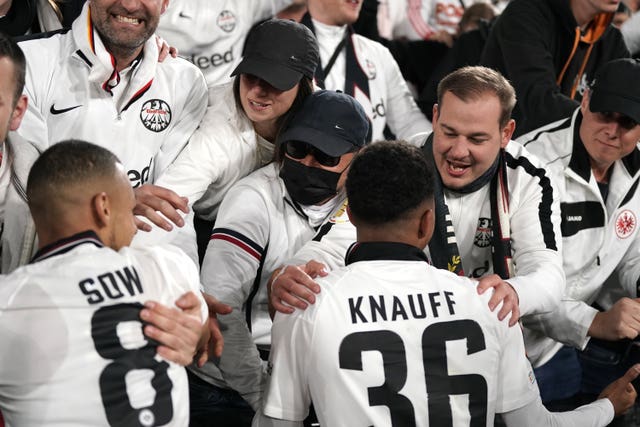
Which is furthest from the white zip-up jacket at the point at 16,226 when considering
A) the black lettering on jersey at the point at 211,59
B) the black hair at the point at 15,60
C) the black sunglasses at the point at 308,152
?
the black lettering on jersey at the point at 211,59

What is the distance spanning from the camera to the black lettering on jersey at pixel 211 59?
4.40 meters

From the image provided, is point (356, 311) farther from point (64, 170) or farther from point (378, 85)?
point (378, 85)

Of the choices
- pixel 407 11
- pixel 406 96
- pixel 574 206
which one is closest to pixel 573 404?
pixel 574 206

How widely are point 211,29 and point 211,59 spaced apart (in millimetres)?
139

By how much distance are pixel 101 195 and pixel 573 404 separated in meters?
2.32

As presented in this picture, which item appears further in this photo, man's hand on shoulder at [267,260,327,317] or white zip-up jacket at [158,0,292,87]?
white zip-up jacket at [158,0,292,87]

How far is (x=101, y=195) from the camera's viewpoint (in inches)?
86.1

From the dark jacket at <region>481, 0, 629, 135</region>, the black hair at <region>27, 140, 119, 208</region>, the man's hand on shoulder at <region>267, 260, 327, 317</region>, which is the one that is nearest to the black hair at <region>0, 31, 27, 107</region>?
the black hair at <region>27, 140, 119, 208</region>

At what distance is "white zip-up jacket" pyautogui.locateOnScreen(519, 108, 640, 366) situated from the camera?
11.9 ft

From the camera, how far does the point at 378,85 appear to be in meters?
4.61

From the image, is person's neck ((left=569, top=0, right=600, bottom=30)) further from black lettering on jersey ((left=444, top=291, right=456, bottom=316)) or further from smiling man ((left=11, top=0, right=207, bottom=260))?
black lettering on jersey ((left=444, top=291, right=456, bottom=316))

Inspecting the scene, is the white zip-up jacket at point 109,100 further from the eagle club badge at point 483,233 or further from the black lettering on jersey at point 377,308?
the black lettering on jersey at point 377,308

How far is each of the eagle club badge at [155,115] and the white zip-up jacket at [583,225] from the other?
1.47 m

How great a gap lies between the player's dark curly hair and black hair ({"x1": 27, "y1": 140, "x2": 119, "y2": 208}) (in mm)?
622
